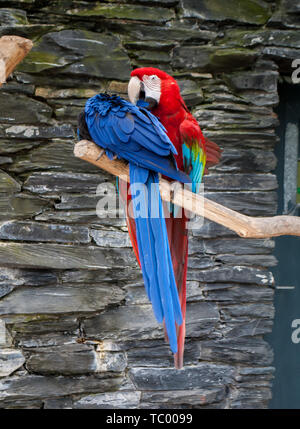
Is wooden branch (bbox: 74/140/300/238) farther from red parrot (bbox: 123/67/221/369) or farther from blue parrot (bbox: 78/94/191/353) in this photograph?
red parrot (bbox: 123/67/221/369)

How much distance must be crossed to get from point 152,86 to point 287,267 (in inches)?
45.1

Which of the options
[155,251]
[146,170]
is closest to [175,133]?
[146,170]

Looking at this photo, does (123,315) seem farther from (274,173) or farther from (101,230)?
(274,173)

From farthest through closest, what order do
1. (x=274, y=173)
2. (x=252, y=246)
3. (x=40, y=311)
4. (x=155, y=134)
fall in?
1. (x=274, y=173)
2. (x=252, y=246)
3. (x=40, y=311)
4. (x=155, y=134)

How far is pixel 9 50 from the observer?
130cm

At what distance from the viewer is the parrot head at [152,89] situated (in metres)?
1.25

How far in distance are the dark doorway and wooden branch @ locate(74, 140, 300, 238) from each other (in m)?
0.94

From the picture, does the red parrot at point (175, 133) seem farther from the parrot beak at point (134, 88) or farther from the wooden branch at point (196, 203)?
the wooden branch at point (196, 203)

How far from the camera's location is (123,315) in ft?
6.11

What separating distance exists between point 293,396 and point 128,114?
1517 mm

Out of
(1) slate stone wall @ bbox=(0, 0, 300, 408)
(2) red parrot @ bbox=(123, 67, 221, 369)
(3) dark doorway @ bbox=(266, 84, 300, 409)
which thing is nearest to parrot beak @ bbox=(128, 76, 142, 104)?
(2) red parrot @ bbox=(123, 67, 221, 369)

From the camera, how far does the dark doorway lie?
2102 mm

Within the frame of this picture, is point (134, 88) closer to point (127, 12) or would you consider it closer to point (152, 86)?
point (152, 86)
